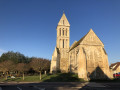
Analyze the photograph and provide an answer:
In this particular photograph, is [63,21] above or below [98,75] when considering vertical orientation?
above

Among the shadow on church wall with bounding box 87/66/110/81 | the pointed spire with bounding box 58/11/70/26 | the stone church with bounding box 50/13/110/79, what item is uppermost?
the pointed spire with bounding box 58/11/70/26

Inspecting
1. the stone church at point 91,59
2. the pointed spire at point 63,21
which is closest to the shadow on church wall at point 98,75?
the stone church at point 91,59

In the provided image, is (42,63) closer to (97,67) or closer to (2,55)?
(97,67)

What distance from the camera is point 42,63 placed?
98.3ft

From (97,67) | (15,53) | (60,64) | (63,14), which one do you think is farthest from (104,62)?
(15,53)

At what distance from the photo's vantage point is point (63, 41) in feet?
135

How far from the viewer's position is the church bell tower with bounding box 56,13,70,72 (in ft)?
126

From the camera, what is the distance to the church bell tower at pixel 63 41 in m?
38.5

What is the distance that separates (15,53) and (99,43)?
179 ft

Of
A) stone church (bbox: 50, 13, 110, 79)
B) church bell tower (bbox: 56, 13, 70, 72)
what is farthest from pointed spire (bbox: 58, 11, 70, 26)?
stone church (bbox: 50, 13, 110, 79)

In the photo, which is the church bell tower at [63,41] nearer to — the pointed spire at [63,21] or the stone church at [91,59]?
the pointed spire at [63,21]

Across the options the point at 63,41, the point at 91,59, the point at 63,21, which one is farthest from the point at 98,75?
the point at 63,21

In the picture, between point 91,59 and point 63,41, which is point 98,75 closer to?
point 91,59

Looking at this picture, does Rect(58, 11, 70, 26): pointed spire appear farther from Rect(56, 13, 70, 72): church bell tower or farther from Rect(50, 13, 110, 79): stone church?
Rect(50, 13, 110, 79): stone church
